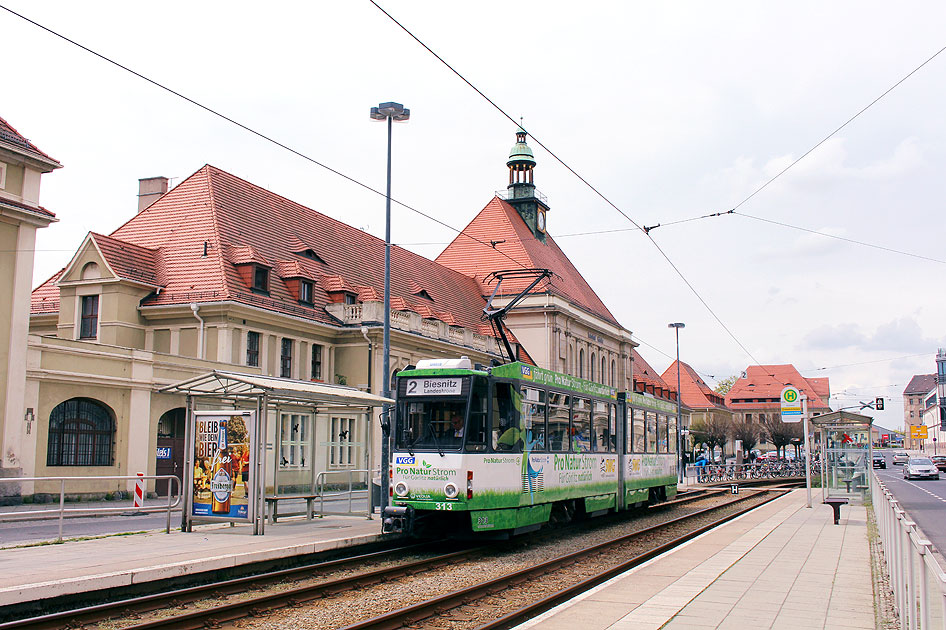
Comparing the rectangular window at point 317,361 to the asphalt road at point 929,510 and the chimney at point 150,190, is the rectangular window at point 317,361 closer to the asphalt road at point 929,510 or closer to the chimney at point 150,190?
the chimney at point 150,190

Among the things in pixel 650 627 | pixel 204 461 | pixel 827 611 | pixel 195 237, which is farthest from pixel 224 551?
pixel 195 237

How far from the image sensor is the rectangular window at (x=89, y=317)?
34.5m

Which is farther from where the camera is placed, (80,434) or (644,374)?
(644,374)

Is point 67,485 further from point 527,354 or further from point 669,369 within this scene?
point 669,369

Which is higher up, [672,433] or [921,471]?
[672,433]

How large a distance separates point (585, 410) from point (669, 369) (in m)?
101

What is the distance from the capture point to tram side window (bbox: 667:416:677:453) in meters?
28.7

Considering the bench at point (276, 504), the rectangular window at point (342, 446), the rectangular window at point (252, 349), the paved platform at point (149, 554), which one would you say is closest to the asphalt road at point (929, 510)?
the paved platform at point (149, 554)

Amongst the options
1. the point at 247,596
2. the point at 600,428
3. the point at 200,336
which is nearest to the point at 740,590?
the point at 247,596

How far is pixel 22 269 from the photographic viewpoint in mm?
27094

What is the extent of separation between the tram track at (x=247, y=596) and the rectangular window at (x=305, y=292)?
81.4 feet

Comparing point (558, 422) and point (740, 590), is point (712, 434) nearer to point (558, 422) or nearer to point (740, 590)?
point (558, 422)

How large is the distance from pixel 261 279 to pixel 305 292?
3.11 m

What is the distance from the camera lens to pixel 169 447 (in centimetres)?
3011
